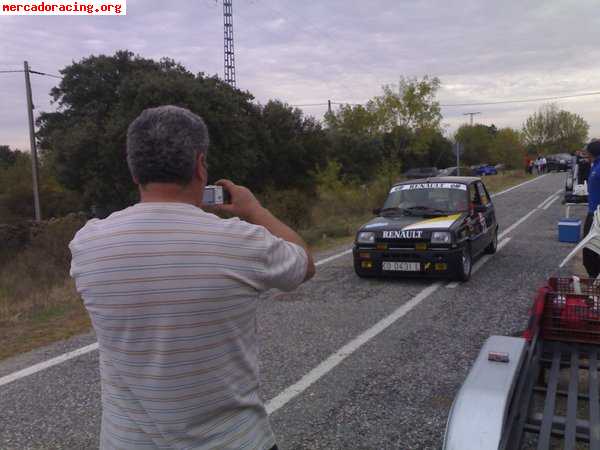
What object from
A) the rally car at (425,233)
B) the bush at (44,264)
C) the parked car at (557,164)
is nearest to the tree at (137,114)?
the bush at (44,264)

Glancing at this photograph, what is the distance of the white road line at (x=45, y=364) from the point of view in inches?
200

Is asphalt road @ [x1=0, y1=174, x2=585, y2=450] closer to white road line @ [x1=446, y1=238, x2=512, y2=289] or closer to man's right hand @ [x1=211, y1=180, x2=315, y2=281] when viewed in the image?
white road line @ [x1=446, y1=238, x2=512, y2=289]

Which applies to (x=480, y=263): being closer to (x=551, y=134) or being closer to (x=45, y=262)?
(x=45, y=262)

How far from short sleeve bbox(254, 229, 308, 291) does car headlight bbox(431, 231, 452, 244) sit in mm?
6751

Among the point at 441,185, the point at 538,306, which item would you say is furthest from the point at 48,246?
the point at 538,306

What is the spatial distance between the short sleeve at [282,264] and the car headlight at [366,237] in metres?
6.95

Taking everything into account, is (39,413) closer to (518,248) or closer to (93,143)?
(518,248)

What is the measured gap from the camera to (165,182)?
158 cm

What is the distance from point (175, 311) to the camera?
150cm

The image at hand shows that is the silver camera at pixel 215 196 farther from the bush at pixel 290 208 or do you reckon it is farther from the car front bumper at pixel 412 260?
the bush at pixel 290 208

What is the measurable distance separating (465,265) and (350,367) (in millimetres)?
3998

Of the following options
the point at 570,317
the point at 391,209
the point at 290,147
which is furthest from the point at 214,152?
the point at 570,317

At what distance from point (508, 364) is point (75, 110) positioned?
106 feet

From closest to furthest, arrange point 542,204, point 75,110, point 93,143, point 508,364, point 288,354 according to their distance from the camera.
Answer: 1. point 508,364
2. point 288,354
3. point 542,204
4. point 93,143
5. point 75,110
